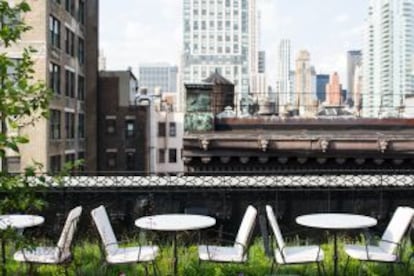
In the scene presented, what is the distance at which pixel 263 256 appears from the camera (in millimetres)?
8117

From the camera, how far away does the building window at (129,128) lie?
5388 cm

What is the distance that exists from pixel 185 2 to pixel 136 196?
6721 inches

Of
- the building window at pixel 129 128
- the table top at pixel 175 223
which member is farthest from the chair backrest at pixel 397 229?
the building window at pixel 129 128

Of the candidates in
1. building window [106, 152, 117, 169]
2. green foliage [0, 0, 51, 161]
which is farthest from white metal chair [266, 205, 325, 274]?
building window [106, 152, 117, 169]

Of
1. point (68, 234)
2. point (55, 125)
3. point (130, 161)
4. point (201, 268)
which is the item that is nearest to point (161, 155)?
point (130, 161)

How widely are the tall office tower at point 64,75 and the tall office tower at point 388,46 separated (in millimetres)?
96829

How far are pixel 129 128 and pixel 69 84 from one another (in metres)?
13.3

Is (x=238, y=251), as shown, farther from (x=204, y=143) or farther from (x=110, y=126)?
(x=110, y=126)

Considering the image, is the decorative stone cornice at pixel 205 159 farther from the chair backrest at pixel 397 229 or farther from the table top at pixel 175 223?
the chair backrest at pixel 397 229

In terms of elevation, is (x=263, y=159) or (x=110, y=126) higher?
(x=110, y=126)

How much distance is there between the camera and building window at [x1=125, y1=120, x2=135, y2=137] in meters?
53.9

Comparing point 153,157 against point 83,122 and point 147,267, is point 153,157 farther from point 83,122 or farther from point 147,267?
point 147,267

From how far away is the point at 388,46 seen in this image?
149000mm

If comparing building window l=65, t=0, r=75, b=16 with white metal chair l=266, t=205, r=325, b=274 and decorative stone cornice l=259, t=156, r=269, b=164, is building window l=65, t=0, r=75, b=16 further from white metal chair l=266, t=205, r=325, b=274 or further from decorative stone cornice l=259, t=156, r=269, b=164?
white metal chair l=266, t=205, r=325, b=274
